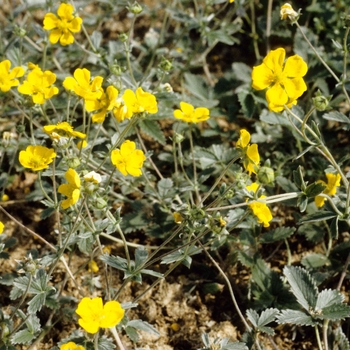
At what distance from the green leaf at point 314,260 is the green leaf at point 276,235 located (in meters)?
0.15

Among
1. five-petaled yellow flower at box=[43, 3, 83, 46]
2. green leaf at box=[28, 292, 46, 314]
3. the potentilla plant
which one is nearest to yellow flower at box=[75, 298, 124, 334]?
the potentilla plant

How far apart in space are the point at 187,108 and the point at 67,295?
3.48 feet

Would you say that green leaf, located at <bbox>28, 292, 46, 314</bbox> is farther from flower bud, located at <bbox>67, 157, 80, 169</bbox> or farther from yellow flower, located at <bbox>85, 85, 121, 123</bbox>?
yellow flower, located at <bbox>85, 85, 121, 123</bbox>

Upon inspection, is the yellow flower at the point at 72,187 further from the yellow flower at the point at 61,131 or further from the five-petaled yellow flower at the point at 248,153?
the five-petaled yellow flower at the point at 248,153

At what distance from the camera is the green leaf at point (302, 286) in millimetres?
2195

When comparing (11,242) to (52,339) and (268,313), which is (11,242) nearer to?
(52,339)

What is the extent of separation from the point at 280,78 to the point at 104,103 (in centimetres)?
68

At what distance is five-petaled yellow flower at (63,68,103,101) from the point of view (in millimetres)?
2027

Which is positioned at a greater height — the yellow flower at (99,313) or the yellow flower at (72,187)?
the yellow flower at (72,187)

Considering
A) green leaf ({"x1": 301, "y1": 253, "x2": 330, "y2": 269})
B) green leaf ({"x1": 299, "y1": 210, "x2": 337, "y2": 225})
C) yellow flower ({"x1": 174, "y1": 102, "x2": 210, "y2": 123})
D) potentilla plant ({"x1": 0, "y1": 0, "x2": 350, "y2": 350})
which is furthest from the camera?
green leaf ({"x1": 301, "y1": 253, "x2": 330, "y2": 269})

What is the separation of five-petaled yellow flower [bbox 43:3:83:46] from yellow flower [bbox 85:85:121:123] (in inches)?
27.4

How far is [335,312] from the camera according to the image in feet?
7.04

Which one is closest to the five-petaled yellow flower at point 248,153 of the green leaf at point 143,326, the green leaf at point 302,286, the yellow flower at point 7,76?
the green leaf at point 302,286

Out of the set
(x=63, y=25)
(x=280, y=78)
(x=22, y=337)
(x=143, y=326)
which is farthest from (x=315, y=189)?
(x=63, y=25)
